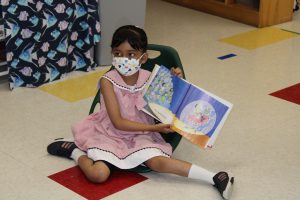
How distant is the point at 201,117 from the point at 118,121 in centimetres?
37

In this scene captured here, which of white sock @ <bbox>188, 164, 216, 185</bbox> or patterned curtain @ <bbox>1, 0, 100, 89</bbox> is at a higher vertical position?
patterned curtain @ <bbox>1, 0, 100, 89</bbox>

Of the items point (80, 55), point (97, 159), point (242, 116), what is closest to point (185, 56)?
point (80, 55)

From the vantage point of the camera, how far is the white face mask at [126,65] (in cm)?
281

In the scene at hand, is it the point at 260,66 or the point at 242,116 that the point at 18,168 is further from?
the point at 260,66

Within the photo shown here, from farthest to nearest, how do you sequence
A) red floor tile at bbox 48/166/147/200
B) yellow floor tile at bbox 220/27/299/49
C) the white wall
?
yellow floor tile at bbox 220/27/299/49 → the white wall → red floor tile at bbox 48/166/147/200

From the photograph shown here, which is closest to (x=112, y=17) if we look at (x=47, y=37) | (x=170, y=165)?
(x=47, y=37)

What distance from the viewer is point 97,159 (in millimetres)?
2807

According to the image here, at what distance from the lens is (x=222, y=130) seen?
3389 millimetres

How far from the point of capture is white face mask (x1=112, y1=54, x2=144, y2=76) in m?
2.81

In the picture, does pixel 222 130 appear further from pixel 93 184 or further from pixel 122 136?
pixel 93 184

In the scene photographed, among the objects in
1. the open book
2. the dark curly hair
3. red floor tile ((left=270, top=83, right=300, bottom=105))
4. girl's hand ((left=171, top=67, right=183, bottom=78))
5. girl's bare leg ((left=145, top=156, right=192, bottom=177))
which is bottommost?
girl's bare leg ((left=145, top=156, right=192, bottom=177))

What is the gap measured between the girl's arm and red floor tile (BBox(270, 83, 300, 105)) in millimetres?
1305

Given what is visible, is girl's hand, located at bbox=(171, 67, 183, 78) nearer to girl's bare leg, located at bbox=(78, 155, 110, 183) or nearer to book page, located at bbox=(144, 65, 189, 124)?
book page, located at bbox=(144, 65, 189, 124)

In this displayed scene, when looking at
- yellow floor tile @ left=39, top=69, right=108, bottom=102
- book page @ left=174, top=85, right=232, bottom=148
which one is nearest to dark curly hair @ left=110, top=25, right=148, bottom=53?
book page @ left=174, top=85, right=232, bottom=148
